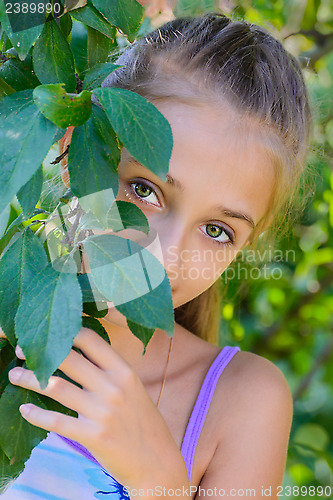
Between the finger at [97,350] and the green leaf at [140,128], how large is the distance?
215 millimetres

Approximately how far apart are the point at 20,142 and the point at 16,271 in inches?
5.6

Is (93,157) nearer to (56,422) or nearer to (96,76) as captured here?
(96,76)

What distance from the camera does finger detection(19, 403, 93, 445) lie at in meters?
0.56

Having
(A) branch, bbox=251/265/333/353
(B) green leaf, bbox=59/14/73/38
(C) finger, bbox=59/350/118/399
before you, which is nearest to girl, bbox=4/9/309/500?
(C) finger, bbox=59/350/118/399

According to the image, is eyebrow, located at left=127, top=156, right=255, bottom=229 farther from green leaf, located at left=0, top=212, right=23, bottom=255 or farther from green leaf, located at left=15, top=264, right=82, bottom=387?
green leaf, located at left=15, top=264, right=82, bottom=387

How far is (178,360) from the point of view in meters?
1.17

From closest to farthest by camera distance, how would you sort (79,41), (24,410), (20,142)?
(20,142) → (24,410) → (79,41)

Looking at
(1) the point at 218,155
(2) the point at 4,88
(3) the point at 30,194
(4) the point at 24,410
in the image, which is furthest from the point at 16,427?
(1) the point at 218,155

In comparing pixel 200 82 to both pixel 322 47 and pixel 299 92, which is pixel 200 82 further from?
pixel 322 47

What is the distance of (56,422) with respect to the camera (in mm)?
565

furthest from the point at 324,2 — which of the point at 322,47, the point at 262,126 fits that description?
the point at 262,126

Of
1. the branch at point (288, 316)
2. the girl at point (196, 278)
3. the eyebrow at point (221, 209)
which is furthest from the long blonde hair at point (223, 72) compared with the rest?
the branch at point (288, 316)

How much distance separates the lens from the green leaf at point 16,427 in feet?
1.87

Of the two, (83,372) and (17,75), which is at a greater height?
(17,75)
